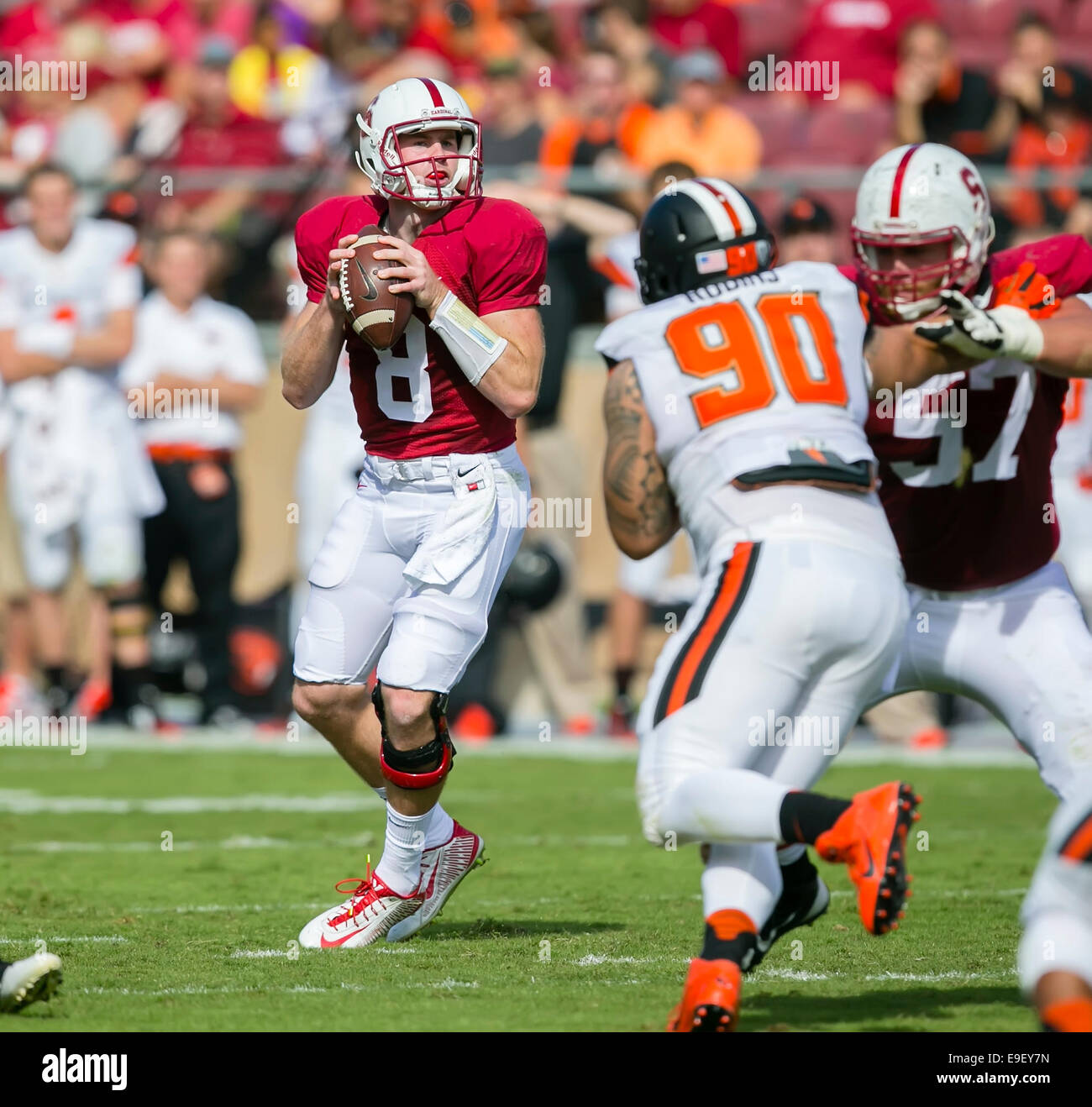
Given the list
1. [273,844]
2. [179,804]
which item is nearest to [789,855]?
[273,844]

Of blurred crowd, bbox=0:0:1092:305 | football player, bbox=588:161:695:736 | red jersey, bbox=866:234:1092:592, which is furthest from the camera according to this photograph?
blurred crowd, bbox=0:0:1092:305

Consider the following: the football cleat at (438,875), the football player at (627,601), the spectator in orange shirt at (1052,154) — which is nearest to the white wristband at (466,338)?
the football cleat at (438,875)

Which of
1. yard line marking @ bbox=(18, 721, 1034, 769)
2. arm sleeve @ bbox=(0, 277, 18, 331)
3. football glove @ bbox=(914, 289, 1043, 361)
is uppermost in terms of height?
football glove @ bbox=(914, 289, 1043, 361)

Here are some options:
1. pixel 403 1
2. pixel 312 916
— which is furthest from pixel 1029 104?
pixel 312 916

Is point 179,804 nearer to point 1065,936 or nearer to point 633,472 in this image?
point 633,472

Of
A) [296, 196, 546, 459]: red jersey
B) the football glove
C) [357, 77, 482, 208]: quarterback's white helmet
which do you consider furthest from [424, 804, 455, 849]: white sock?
the football glove

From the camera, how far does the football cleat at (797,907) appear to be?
4.60m

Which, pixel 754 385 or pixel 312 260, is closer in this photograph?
pixel 754 385

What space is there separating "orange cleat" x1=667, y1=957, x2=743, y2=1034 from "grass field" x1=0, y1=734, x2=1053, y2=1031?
0.73 ft

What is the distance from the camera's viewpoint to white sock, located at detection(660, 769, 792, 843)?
3.89m

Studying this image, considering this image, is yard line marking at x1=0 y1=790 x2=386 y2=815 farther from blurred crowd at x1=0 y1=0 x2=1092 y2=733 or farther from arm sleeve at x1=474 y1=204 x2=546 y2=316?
arm sleeve at x1=474 y1=204 x2=546 y2=316

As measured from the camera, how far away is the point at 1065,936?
10.4ft

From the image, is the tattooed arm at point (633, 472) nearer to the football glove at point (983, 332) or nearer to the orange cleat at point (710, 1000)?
the football glove at point (983, 332)

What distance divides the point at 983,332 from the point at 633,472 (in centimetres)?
80
